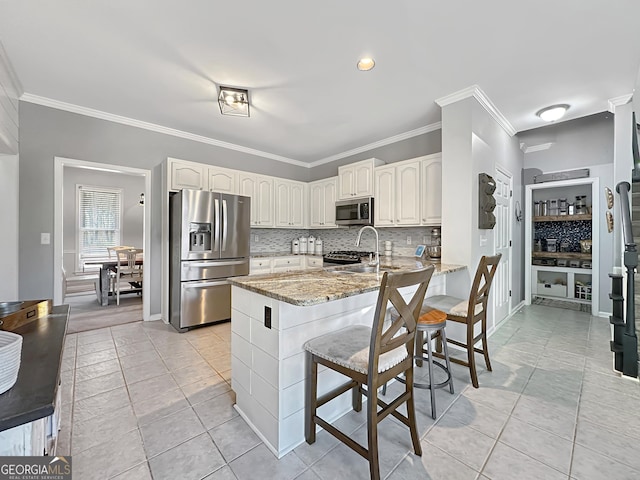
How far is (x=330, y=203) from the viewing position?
16.2 ft

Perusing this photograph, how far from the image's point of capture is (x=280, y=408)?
1.50 metres

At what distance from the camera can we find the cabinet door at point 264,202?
15.1 ft

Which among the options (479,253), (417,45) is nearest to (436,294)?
(479,253)

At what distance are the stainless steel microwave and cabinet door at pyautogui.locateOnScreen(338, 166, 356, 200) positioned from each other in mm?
102

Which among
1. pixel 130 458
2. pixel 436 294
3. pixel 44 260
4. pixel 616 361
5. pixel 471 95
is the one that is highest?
pixel 471 95

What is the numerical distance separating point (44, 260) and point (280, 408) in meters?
3.37

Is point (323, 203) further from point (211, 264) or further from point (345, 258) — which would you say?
point (211, 264)

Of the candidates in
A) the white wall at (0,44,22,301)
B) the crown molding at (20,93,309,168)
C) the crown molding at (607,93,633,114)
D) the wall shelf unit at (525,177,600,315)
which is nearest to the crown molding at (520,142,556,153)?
the wall shelf unit at (525,177,600,315)

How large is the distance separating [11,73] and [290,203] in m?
3.55

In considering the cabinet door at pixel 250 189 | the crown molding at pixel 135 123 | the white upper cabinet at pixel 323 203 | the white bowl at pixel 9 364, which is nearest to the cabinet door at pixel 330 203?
the white upper cabinet at pixel 323 203

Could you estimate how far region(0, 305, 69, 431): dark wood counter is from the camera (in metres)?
0.63

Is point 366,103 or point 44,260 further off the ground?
point 366,103

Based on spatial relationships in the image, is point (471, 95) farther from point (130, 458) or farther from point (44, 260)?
point (44, 260)

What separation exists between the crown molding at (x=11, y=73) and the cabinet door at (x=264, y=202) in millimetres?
2738
